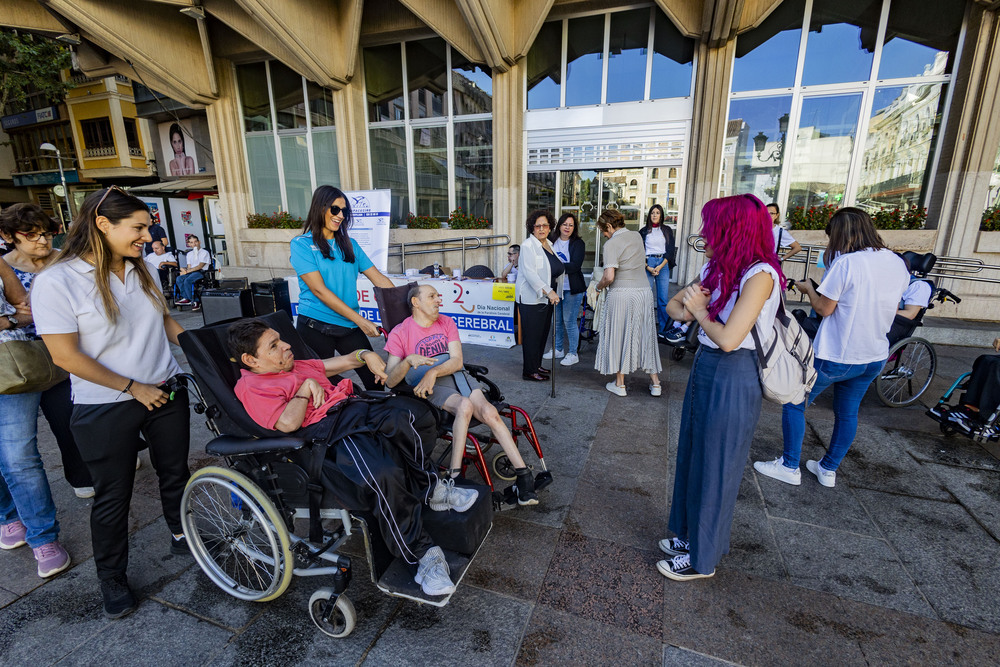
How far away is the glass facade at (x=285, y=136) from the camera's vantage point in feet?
37.4

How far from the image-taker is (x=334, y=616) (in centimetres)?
190

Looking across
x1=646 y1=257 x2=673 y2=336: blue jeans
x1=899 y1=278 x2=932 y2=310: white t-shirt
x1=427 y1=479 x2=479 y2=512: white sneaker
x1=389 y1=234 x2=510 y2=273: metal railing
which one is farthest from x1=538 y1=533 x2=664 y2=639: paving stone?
x1=389 y1=234 x2=510 y2=273: metal railing

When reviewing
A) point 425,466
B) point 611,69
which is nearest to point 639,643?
point 425,466

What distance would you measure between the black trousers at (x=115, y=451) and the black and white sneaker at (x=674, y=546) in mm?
2590

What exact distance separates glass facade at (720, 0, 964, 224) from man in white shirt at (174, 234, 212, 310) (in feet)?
36.0

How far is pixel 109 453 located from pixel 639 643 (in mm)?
2458

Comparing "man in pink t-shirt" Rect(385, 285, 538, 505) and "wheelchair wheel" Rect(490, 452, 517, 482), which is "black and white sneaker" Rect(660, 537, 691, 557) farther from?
"wheelchair wheel" Rect(490, 452, 517, 482)

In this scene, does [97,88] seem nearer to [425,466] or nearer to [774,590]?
[425,466]

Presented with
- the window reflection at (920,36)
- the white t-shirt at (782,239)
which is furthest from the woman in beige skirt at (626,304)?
the window reflection at (920,36)

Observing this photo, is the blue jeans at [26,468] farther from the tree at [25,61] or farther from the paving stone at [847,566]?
the tree at [25,61]

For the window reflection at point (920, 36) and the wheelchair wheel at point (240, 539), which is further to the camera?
the window reflection at point (920, 36)

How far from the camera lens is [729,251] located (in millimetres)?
1861

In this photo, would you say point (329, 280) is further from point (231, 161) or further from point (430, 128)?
point (231, 161)

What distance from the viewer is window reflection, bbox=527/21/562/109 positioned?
9.31 metres
